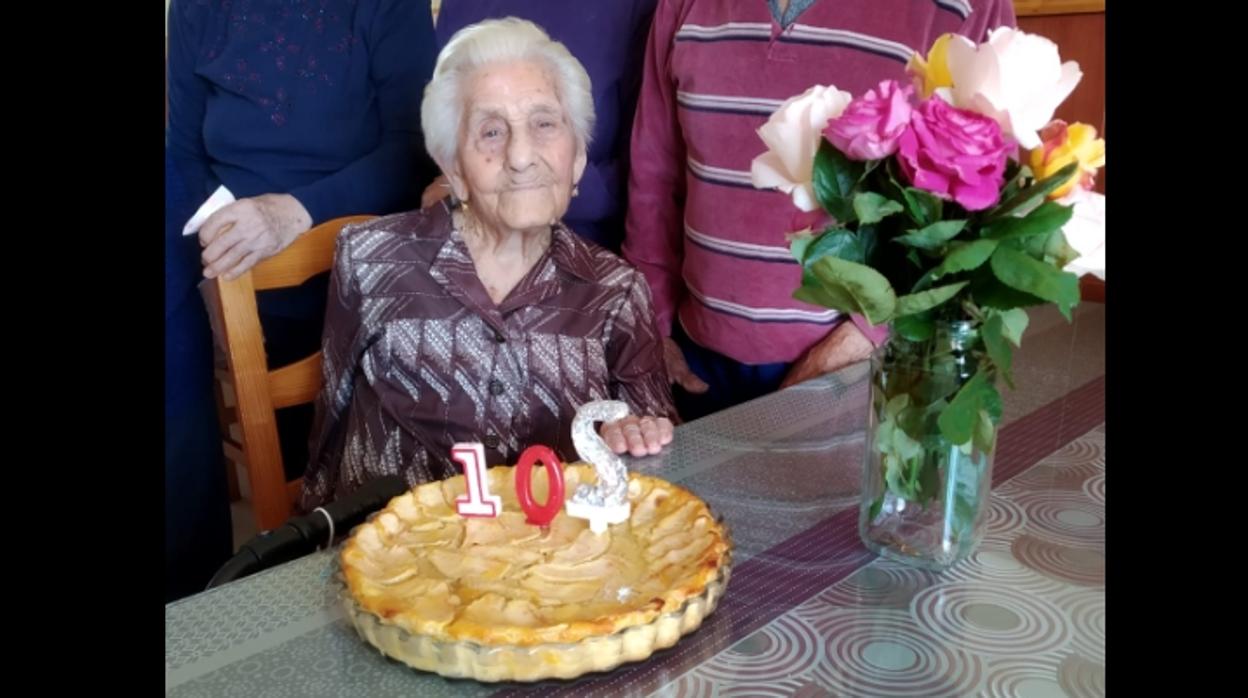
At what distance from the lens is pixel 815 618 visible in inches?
34.2

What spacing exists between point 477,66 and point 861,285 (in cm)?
90

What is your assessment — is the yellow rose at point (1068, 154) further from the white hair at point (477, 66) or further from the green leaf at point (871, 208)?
the white hair at point (477, 66)

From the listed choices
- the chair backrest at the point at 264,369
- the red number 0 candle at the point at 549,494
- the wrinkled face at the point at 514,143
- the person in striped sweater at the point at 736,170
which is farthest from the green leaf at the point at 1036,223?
the chair backrest at the point at 264,369

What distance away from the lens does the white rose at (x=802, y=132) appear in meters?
0.85

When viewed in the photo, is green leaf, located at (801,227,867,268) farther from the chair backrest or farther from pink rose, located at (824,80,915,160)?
the chair backrest

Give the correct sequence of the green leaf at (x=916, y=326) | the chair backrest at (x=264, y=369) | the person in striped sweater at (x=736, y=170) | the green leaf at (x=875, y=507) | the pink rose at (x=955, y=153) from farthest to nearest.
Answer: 1. the person in striped sweater at (x=736, y=170)
2. the chair backrest at (x=264, y=369)
3. the green leaf at (x=875, y=507)
4. the green leaf at (x=916, y=326)
5. the pink rose at (x=955, y=153)

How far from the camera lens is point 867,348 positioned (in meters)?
1.62

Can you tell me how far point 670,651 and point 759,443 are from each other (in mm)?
496

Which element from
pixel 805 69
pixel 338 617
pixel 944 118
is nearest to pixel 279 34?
pixel 805 69

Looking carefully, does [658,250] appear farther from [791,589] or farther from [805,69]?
[791,589]

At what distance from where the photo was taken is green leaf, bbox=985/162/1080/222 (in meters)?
0.77

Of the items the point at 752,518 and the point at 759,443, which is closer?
the point at 752,518

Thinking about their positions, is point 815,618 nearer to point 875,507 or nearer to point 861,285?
point 875,507

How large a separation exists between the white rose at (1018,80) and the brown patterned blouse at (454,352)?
855 millimetres
